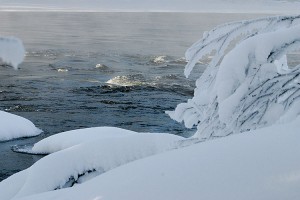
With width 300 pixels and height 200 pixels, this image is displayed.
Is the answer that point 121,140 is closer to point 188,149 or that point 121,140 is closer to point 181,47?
point 188,149

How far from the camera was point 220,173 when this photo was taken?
10.3 feet

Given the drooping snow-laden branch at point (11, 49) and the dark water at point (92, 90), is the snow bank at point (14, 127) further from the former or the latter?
the drooping snow-laden branch at point (11, 49)

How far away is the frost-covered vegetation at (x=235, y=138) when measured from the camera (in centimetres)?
306

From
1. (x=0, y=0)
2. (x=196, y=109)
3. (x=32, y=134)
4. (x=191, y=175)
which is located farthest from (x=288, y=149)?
(x=0, y=0)

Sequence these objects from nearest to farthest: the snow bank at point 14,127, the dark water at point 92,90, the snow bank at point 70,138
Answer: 1. the snow bank at point 70,138
2. the snow bank at point 14,127
3. the dark water at point 92,90

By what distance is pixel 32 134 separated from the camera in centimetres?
1405

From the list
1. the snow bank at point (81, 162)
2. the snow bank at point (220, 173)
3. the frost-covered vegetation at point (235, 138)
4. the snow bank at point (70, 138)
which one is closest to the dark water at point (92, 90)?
the snow bank at point (70, 138)

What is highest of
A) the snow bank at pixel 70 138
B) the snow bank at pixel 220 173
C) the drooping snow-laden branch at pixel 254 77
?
the drooping snow-laden branch at pixel 254 77

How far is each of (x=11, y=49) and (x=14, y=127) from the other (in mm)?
11990

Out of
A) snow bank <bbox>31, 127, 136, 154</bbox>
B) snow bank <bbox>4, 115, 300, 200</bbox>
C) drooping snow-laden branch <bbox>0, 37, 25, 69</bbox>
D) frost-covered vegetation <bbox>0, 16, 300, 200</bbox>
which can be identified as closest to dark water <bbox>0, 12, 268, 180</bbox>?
snow bank <bbox>31, 127, 136, 154</bbox>

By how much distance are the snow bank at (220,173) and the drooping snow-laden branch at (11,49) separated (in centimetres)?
132

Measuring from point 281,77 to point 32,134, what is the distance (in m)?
10.9

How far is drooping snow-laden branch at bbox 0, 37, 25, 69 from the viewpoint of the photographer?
2.33 m

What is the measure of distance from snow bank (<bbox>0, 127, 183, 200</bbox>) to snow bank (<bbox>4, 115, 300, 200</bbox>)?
10.2 feet
